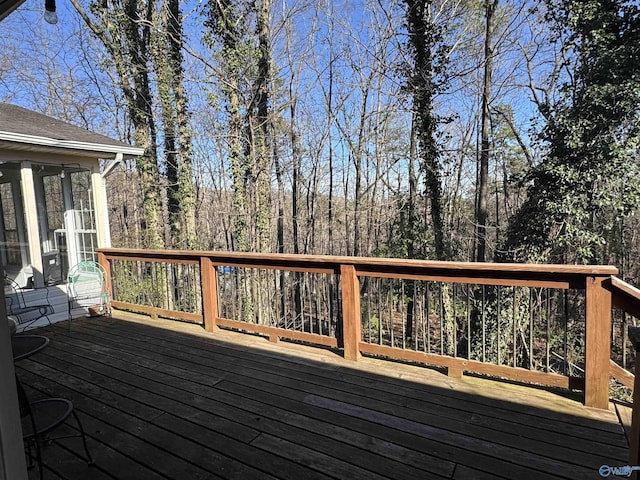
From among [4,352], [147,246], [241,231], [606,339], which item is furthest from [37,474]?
[147,246]

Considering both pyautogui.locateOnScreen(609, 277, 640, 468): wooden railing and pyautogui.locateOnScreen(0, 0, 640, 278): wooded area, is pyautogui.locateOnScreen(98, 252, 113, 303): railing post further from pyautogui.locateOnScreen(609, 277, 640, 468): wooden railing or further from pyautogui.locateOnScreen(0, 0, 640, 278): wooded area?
pyautogui.locateOnScreen(609, 277, 640, 468): wooden railing

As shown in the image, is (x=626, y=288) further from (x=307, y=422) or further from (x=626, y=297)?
(x=307, y=422)

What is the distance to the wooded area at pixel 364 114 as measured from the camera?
6.57 m

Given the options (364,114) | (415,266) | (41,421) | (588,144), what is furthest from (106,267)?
(588,144)

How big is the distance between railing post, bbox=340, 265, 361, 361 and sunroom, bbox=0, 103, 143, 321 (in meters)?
4.04

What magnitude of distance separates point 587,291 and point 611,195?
206 inches

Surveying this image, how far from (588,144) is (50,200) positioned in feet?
28.1

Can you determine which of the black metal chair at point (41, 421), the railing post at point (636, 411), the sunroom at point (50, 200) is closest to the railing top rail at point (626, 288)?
the railing post at point (636, 411)

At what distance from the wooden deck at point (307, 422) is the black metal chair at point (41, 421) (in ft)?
0.46

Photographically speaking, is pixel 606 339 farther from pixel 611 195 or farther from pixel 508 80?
pixel 508 80

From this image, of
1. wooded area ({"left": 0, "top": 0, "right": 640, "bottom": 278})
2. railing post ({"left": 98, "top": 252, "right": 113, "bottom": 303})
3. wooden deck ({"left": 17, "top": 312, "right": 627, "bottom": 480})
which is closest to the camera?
wooden deck ({"left": 17, "top": 312, "right": 627, "bottom": 480})

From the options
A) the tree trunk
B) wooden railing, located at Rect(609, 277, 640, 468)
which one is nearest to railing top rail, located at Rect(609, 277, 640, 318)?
wooden railing, located at Rect(609, 277, 640, 468)

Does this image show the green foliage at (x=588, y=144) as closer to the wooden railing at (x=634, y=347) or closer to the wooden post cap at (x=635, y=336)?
the wooden railing at (x=634, y=347)

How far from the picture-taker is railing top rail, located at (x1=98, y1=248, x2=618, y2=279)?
2344 millimetres
